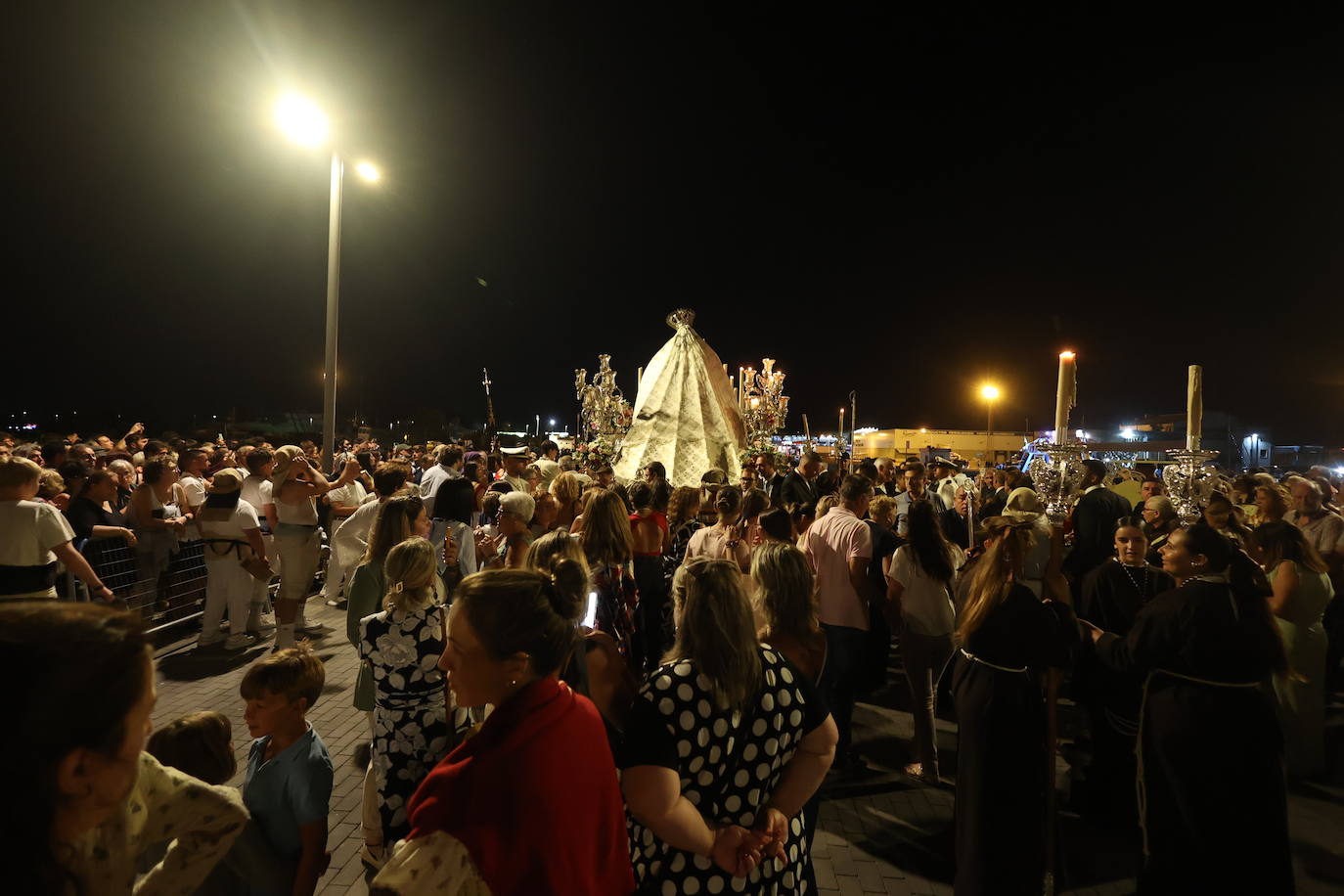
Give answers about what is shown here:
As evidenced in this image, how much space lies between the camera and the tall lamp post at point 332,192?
7535 mm

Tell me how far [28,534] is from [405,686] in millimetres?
4333

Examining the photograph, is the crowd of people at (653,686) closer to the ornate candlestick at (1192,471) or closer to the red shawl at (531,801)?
the red shawl at (531,801)

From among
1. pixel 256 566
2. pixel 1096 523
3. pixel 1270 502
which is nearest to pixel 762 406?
pixel 1096 523

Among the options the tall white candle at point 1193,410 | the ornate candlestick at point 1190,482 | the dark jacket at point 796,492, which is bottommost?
the dark jacket at point 796,492

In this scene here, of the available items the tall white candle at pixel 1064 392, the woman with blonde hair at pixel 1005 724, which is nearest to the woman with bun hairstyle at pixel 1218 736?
the woman with blonde hair at pixel 1005 724

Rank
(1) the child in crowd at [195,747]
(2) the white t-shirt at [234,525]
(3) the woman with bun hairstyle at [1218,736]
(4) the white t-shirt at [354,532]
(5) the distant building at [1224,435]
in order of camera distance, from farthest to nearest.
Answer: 1. (5) the distant building at [1224,435]
2. (2) the white t-shirt at [234,525]
3. (4) the white t-shirt at [354,532]
4. (3) the woman with bun hairstyle at [1218,736]
5. (1) the child in crowd at [195,747]

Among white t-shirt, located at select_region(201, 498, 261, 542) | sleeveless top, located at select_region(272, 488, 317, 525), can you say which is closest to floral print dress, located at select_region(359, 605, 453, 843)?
sleeveless top, located at select_region(272, 488, 317, 525)

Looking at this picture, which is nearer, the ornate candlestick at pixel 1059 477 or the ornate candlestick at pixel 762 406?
the ornate candlestick at pixel 1059 477

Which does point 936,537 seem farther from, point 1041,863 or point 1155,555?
point 1155,555

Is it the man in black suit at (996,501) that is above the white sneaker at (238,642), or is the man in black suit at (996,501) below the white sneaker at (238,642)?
above

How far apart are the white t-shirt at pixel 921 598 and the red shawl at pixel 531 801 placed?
12.6 ft

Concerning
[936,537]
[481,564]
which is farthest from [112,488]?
[936,537]

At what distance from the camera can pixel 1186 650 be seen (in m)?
3.29

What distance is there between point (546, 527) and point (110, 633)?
4748 mm
